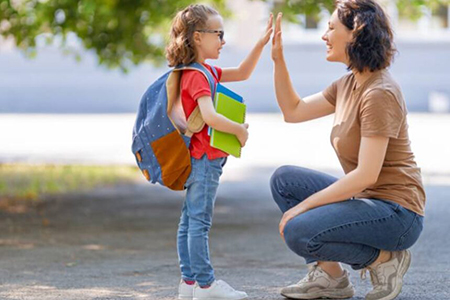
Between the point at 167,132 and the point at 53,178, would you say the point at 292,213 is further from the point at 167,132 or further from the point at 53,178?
the point at 53,178

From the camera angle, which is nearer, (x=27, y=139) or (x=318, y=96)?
(x=318, y=96)

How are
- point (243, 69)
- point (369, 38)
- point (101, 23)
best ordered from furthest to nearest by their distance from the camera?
1. point (101, 23)
2. point (243, 69)
3. point (369, 38)

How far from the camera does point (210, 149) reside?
4527 millimetres

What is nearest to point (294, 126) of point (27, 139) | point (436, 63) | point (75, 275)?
point (27, 139)

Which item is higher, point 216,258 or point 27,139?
point 216,258

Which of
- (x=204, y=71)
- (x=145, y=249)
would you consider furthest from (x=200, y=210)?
(x=145, y=249)

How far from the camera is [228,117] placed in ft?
15.0

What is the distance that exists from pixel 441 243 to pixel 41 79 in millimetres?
21888

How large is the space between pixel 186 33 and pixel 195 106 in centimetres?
36

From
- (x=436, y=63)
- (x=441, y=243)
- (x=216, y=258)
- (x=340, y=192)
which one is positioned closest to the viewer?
(x=340, y=192)

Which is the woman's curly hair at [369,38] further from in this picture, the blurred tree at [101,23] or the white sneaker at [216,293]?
the blurred tree at [101,23]

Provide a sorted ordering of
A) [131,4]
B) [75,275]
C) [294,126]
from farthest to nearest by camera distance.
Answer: [294,126] → [131,4] → [75,275]

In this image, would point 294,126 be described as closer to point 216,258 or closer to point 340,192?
point 216,258

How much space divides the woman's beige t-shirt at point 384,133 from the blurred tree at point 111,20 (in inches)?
148
